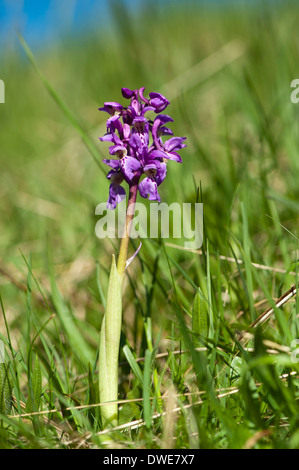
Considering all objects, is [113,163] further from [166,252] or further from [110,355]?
[166,252]

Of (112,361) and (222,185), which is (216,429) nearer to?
(112,361)

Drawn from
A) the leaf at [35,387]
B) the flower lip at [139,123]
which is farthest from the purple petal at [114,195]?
the leaf at [35,387]

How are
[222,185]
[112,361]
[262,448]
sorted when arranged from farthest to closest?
[222,185]
[112,361]
[262,448]

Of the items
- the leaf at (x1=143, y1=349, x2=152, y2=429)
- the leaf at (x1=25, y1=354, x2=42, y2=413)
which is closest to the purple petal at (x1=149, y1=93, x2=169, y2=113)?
the leaf at (x1=143, y1=349, x2=152, y2=429)

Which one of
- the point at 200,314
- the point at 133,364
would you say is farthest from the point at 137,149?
the point at 133,364

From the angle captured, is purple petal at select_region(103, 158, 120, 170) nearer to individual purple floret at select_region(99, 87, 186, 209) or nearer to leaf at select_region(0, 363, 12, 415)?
individual purple floret at select_region(99, 87, 186, 209)

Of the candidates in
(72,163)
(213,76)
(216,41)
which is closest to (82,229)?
(72,163)

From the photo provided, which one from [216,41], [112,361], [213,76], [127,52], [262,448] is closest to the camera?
[262,448]
